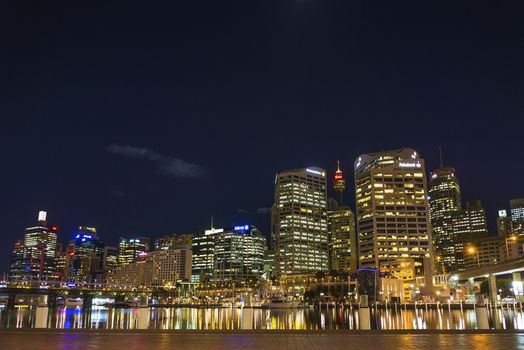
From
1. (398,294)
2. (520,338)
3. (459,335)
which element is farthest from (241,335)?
(398,294)

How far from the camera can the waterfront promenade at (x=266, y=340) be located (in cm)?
1956

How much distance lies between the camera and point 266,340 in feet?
73.2

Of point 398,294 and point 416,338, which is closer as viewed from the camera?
point 416,338

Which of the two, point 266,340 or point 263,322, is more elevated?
point 266,340

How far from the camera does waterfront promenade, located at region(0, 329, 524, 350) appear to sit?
1956 centimetres

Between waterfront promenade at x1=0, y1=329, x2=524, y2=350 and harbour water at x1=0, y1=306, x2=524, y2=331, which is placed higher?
waterfront promenade at x1=0, y1=329, x2=524, y2=350

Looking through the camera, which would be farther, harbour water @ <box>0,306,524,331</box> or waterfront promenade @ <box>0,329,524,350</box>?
harbour water @ <box>0,306,524,331</box>

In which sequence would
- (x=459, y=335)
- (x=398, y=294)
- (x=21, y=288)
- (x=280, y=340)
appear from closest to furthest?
1. (x=280, y=340)
2. (x=459, y=335)
3. (x=21, y=288)
4. (x=398, y=294)

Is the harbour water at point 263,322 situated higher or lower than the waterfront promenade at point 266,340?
lower

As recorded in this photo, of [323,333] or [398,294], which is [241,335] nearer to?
[323,333]

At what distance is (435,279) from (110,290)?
A: 123 m

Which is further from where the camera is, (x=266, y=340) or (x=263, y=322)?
(x=263, y=322)

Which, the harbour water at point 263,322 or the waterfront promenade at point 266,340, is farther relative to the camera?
the harbour water at point 263,322

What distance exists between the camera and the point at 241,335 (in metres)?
25.3
